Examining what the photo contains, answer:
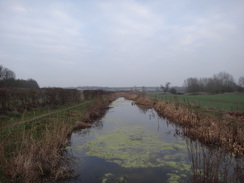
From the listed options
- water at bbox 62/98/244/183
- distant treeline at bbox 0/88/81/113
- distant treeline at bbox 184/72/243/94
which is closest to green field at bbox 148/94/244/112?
water at bbox 62/98/244/183

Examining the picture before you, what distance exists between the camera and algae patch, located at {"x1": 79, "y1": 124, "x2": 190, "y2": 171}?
594 cm

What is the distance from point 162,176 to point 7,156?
429 centimetres

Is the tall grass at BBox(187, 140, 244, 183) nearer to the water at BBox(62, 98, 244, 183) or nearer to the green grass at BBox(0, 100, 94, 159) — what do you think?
the water at BBox(62, 98, 244, 183)

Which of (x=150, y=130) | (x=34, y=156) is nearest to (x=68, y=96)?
(x=150, y=130)

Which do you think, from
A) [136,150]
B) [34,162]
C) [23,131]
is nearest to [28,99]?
[23,131]

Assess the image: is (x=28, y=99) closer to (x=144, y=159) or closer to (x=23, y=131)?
(x=23, y=131)

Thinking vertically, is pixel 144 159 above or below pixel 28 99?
below

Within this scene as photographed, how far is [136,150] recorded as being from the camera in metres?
7.13

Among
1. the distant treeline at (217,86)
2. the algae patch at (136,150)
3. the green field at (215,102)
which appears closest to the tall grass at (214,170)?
the algae patch at (136,150)

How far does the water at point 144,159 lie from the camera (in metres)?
4.72

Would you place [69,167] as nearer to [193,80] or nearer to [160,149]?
[160,149]

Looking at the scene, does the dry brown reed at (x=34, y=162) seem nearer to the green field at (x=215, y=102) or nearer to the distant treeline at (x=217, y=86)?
the green field at (x=215, y=102)

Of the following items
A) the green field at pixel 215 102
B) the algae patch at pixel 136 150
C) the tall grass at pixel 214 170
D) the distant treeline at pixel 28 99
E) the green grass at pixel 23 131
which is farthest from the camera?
the green field at pixel 215 102

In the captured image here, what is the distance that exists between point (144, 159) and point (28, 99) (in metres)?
11.0
